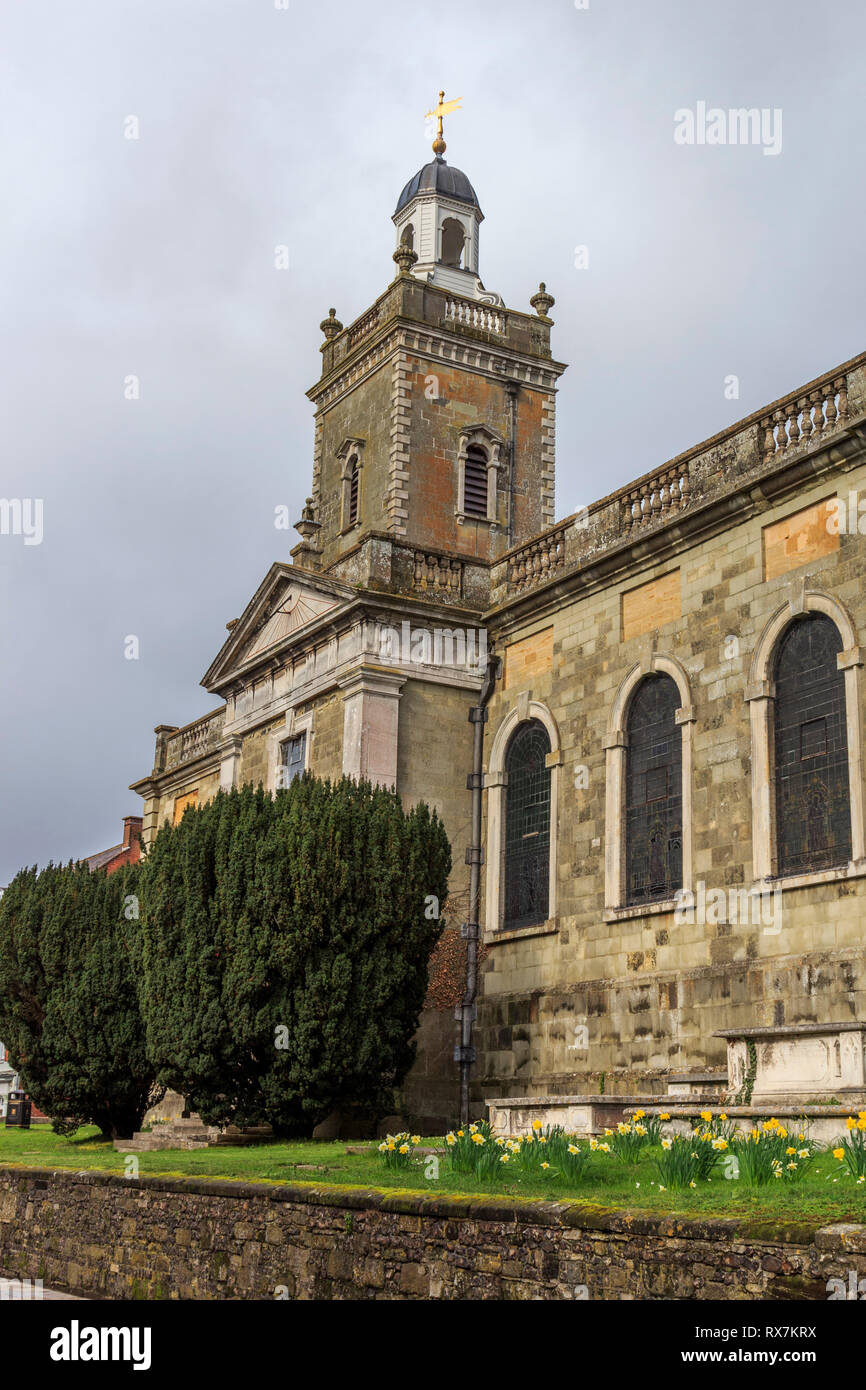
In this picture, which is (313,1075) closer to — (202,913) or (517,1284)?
(202,913)

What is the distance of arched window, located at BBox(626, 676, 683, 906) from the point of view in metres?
19.7

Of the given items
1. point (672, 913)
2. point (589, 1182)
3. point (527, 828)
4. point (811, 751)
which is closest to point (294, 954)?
point (672, 913)

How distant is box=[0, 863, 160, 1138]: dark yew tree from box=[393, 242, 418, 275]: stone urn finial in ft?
44.7

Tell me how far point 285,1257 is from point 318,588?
16.1 metres

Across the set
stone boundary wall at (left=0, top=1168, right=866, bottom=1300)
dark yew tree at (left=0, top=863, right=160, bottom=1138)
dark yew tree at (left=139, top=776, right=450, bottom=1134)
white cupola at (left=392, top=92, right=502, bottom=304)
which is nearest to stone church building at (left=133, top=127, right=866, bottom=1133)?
dark yew tree at (left=139, top=776, right=450, bottom=1134)

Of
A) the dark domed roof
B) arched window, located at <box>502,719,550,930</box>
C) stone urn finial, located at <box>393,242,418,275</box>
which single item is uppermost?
the dark domed roof

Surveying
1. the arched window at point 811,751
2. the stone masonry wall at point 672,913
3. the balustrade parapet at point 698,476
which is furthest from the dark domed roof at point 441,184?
the arched window at point 811,751

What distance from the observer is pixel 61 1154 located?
21578 millimetres

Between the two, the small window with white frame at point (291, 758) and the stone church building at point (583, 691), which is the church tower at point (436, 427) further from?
the small window with white frame at point (291, 758)

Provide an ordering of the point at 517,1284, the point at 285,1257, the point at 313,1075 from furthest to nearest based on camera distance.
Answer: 1. the point at 313,1075
2. the point at 285,1257
3. the point at 517,1284

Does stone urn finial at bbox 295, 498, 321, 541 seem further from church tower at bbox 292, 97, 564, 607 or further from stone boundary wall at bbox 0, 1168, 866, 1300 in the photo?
stone boundary wall at bbox 0, 1168, 866, 1300

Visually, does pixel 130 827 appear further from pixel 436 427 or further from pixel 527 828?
pixel 527 828
